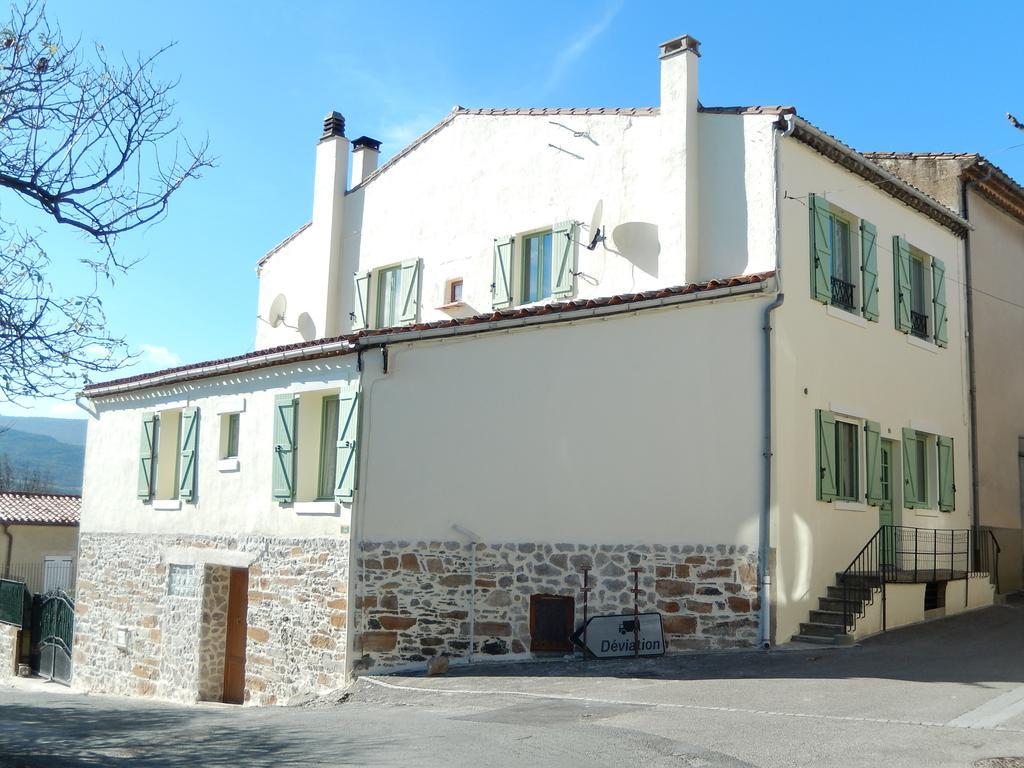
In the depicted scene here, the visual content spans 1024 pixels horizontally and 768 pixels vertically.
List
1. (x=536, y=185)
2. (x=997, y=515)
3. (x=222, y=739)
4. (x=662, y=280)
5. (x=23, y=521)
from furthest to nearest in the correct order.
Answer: (x=23, y=521), (x=997, y=515), (x=536, y=185), (x=662, y=280), (x=222, y=739)

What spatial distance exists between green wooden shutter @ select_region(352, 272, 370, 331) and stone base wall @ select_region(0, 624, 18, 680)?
9951mm

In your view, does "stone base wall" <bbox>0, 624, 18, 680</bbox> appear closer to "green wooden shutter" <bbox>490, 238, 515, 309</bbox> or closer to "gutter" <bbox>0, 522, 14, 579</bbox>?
"gutter" <bbox>0, 522, 14, 579</bbox>

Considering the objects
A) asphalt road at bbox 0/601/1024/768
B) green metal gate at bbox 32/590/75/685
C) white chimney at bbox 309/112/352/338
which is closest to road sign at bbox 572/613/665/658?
asphalt road at bbox 0/601/1024/768

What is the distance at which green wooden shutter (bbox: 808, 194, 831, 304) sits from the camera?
1372 cm

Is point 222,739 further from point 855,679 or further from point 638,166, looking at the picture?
point 638,166

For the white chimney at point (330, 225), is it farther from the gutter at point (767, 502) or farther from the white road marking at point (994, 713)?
the white road marking at point (994, 713)

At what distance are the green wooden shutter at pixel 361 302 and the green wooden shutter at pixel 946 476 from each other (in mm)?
9739

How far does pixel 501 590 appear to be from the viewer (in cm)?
1307

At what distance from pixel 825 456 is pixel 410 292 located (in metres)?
7.80

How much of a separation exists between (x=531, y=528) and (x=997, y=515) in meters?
9.25

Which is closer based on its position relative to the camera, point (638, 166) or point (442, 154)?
point (638, 166)

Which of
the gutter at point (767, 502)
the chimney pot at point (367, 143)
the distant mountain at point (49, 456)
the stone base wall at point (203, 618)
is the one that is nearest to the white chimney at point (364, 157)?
the chimney pot at point (367, 143)

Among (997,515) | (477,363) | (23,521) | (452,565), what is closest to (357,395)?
(477,363)

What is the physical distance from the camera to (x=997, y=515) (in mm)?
17875
